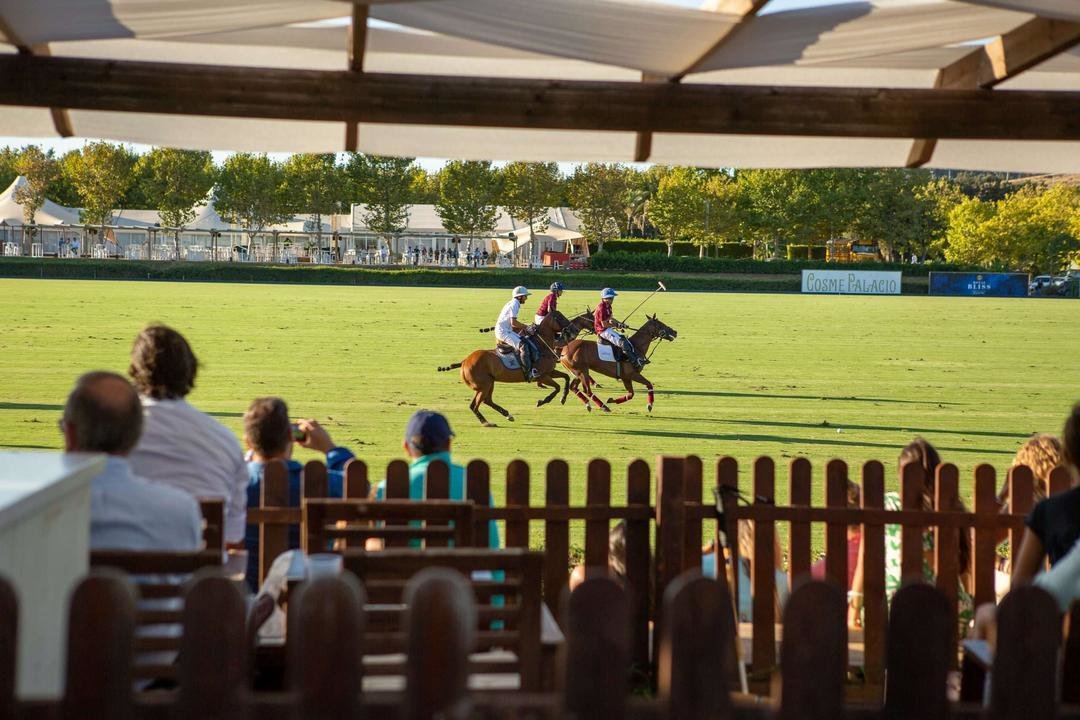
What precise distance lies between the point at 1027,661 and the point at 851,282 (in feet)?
235

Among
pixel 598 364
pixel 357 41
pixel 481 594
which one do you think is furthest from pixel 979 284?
pixel 481 594

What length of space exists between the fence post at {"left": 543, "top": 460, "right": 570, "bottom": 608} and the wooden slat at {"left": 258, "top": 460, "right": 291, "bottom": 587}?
3.67ft

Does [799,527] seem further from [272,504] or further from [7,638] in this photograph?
[7,638]

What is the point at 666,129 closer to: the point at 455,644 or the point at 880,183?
the point at 455,644

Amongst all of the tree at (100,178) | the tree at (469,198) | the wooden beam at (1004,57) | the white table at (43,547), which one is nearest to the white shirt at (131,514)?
the white table at (43,547)

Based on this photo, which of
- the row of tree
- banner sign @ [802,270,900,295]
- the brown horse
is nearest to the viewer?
the brown horse

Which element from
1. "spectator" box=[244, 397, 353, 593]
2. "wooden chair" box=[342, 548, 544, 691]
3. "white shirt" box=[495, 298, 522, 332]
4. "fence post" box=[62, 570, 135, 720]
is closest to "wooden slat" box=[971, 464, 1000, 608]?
"spectator" box=[244, 397, 353, 593]

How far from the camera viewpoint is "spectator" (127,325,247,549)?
14.9 ft

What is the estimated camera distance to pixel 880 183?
106625 mm

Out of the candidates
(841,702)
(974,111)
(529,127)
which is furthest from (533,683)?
(974,111)

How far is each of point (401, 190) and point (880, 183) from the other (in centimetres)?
3936

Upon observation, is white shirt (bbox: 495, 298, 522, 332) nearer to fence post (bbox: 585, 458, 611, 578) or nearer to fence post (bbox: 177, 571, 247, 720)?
fence post (bbox: 585, 458, 611, 578)

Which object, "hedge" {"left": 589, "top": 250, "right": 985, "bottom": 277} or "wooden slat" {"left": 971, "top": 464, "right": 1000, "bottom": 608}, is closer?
"wooden slat" {"left": 971, "top": 464, "right": 1000, "bottom": 608}

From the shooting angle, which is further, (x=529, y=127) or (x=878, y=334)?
(x=878, y=334)
